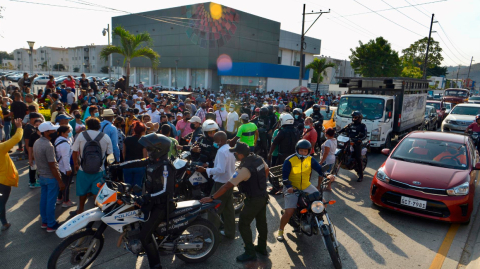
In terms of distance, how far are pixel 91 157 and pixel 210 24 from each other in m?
35.8

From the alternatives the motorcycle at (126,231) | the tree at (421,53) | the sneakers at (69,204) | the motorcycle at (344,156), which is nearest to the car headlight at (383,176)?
the motorcycle at (344,156)

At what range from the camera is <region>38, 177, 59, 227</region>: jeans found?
4.88 metres

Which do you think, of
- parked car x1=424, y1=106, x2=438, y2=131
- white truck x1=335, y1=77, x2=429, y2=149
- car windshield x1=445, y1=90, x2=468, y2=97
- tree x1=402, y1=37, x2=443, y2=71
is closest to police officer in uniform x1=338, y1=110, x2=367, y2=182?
white truck x1=335, y1=77, x2=429, y2=149

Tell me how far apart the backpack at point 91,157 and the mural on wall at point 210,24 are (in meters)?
35.0

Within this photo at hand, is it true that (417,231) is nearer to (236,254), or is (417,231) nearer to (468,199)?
(468,199)

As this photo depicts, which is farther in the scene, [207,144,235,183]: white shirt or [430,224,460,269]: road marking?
[207,144,235,183]: white shirt

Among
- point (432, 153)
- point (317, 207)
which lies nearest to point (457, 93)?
point (432, 153)

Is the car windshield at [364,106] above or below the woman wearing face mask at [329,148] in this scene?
above

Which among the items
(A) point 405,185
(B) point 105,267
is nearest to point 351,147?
(A) point 405,185

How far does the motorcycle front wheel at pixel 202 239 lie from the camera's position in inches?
166

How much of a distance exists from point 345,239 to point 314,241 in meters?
0.54

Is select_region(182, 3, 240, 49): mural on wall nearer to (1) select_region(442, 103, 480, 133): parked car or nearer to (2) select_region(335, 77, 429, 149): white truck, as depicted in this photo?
(2) select_region(335, 77, 429, 149): white truck

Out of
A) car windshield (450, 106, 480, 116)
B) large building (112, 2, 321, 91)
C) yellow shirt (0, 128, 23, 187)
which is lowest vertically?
yellow shirt (0, 128, 23, 187)

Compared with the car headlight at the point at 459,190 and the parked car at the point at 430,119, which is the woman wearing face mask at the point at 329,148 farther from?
the parked car at the point at 430,119
